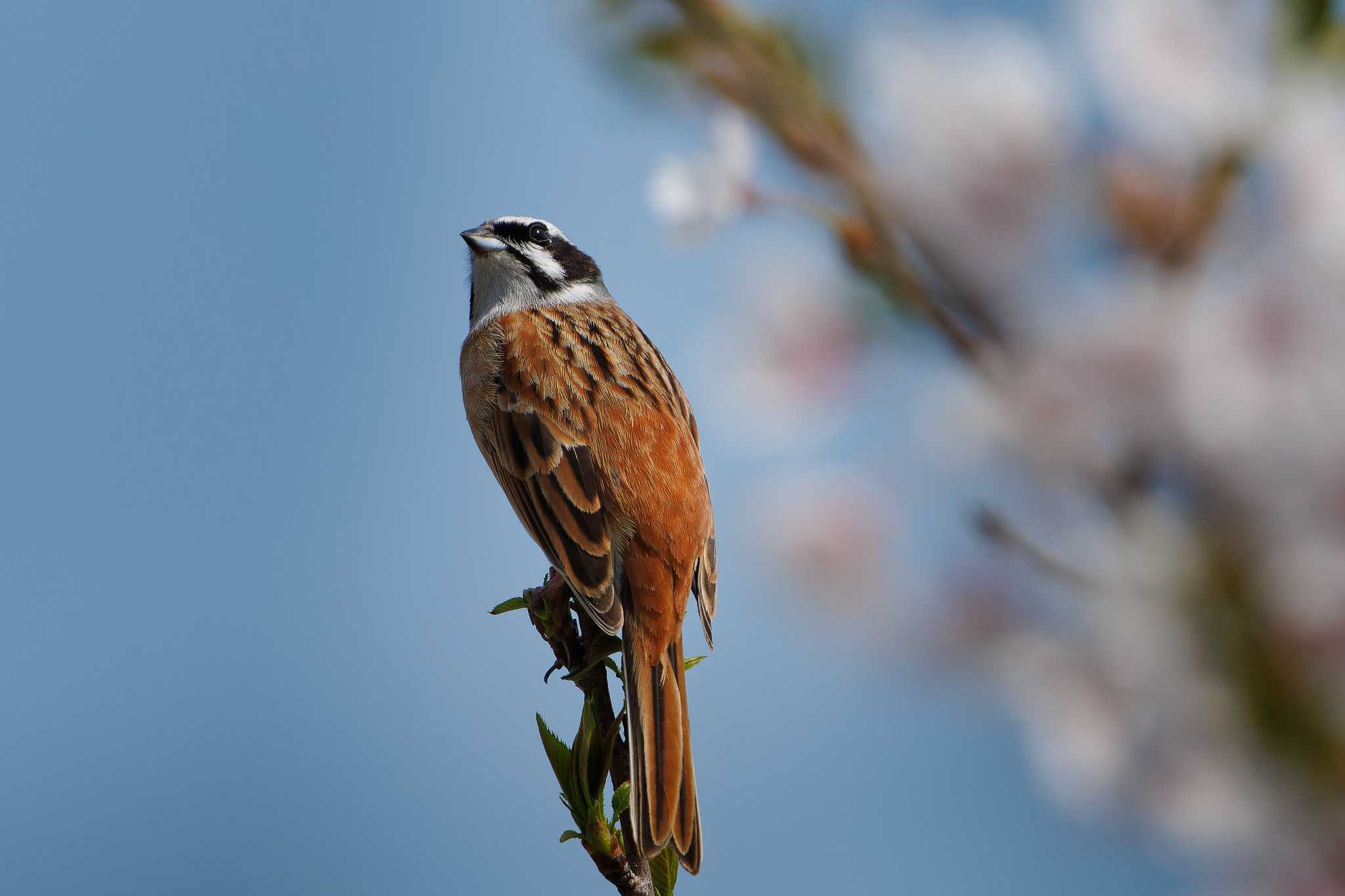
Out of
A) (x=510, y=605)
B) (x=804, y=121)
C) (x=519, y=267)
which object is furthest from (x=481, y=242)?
(x=804, y=121)

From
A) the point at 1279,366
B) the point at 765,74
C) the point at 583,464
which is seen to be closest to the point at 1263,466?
the point at 1279,366

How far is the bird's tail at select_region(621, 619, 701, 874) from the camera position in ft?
4.58

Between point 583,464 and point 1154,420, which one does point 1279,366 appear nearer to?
point 1154,420

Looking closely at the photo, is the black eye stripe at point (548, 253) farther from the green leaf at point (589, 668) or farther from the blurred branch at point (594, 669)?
the green leaf at point (589, 668)

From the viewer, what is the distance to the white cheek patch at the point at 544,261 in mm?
2809

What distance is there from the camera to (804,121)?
1.74ft

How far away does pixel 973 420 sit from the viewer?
516 mm

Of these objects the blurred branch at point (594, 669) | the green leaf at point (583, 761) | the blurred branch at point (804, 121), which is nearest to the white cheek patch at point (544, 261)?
the blurred branch at point (594, 669)

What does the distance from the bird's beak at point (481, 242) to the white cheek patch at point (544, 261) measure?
0.06 m

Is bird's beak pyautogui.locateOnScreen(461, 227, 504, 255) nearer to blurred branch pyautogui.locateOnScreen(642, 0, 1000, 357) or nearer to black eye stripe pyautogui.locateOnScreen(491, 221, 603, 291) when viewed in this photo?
black eye stripe pyautogui.locateOnScreen(491, 221, 603, 291)

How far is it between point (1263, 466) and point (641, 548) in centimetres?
165

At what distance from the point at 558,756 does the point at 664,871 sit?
199 mm

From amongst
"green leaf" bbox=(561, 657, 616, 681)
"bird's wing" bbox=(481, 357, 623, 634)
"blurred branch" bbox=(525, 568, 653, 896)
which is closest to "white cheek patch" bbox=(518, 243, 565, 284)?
"bird's wing" bbox=(481, 357, 623, 634)

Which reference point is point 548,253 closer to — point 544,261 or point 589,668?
point 544,261
